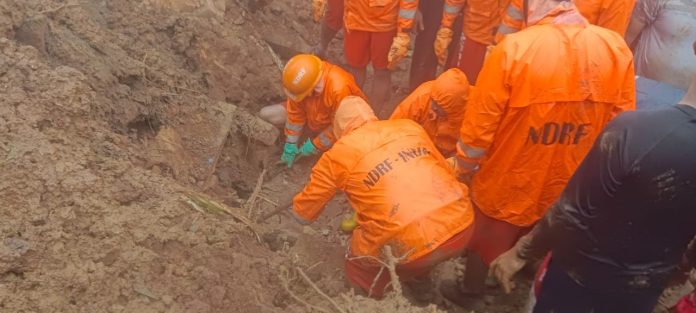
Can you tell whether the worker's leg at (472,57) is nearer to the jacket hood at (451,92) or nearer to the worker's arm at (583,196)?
the jacket hood at (451,92)

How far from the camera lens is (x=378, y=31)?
479 centimetres

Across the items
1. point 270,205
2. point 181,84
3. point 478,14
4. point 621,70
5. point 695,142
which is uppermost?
point 695,142

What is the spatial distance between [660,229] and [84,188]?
251 centimetres

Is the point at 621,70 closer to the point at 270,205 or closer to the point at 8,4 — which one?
the point at 270,205

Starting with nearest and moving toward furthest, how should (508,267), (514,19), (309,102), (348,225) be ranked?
A: (508,267) → (514,19) → (348,225) → (309,102)

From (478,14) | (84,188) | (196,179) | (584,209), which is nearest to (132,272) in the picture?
(84,188)

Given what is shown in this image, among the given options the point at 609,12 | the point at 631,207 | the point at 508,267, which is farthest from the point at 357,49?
the point at 631,207

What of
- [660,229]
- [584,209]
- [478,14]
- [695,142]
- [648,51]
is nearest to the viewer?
[695,142]

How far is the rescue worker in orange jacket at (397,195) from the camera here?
Answer: 315cm

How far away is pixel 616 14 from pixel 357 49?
81.5 inches

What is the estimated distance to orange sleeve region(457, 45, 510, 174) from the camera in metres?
2.85

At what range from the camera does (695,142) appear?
1.81 meters

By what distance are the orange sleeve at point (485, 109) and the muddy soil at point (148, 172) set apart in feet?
2.99

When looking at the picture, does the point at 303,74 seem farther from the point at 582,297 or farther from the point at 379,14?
the point at 582,297
